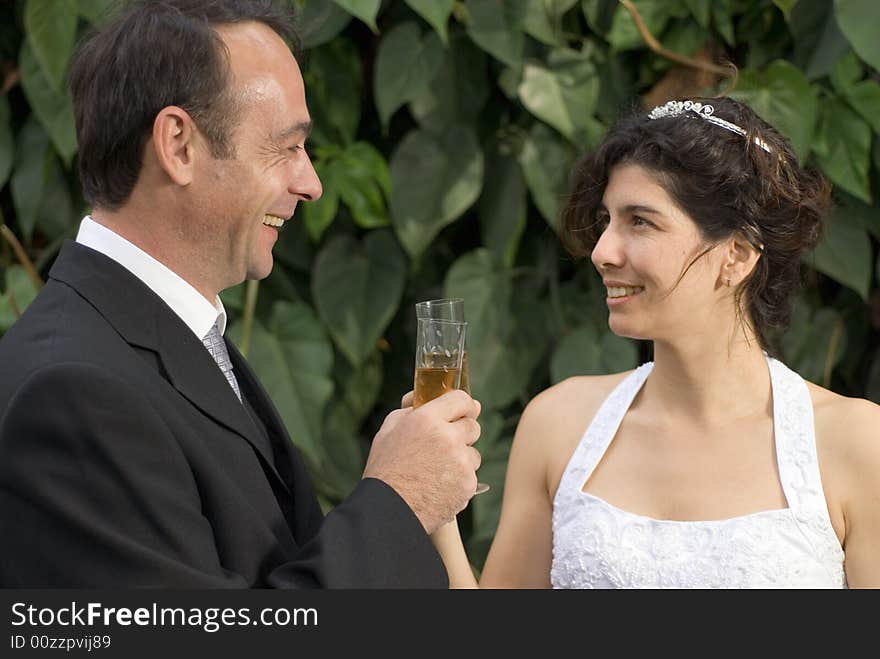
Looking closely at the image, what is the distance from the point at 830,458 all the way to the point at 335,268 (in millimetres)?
1290

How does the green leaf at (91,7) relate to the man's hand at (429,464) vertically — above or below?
above

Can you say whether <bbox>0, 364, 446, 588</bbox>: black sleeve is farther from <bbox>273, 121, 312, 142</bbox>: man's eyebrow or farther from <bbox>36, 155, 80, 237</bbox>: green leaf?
<bbox>36, 155, 80, 237</bbox>: green leaf

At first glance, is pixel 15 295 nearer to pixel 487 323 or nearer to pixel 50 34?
pixel 50 34

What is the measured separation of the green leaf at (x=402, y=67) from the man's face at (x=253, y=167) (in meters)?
1.03

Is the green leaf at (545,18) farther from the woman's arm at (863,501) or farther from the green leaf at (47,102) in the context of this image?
the woman's arm at (863,501)

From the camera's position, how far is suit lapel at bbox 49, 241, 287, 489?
132cm

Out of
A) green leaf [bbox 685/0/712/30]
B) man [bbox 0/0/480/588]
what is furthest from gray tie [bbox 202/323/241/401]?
green leaf [bbox 685/0/712/30]

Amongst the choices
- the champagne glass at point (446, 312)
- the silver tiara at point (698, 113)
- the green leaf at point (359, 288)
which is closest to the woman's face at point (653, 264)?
the silver tiara at point (698, 113)

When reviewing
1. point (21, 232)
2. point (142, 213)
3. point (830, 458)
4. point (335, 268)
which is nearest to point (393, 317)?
point (335, 268)

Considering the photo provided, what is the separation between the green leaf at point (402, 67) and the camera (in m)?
2.54

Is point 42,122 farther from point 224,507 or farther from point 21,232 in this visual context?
point 224,507

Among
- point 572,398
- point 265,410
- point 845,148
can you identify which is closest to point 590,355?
point 572,398

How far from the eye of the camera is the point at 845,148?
251 cm

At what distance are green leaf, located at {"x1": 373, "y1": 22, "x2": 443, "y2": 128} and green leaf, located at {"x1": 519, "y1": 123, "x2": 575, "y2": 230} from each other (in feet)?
0.93
